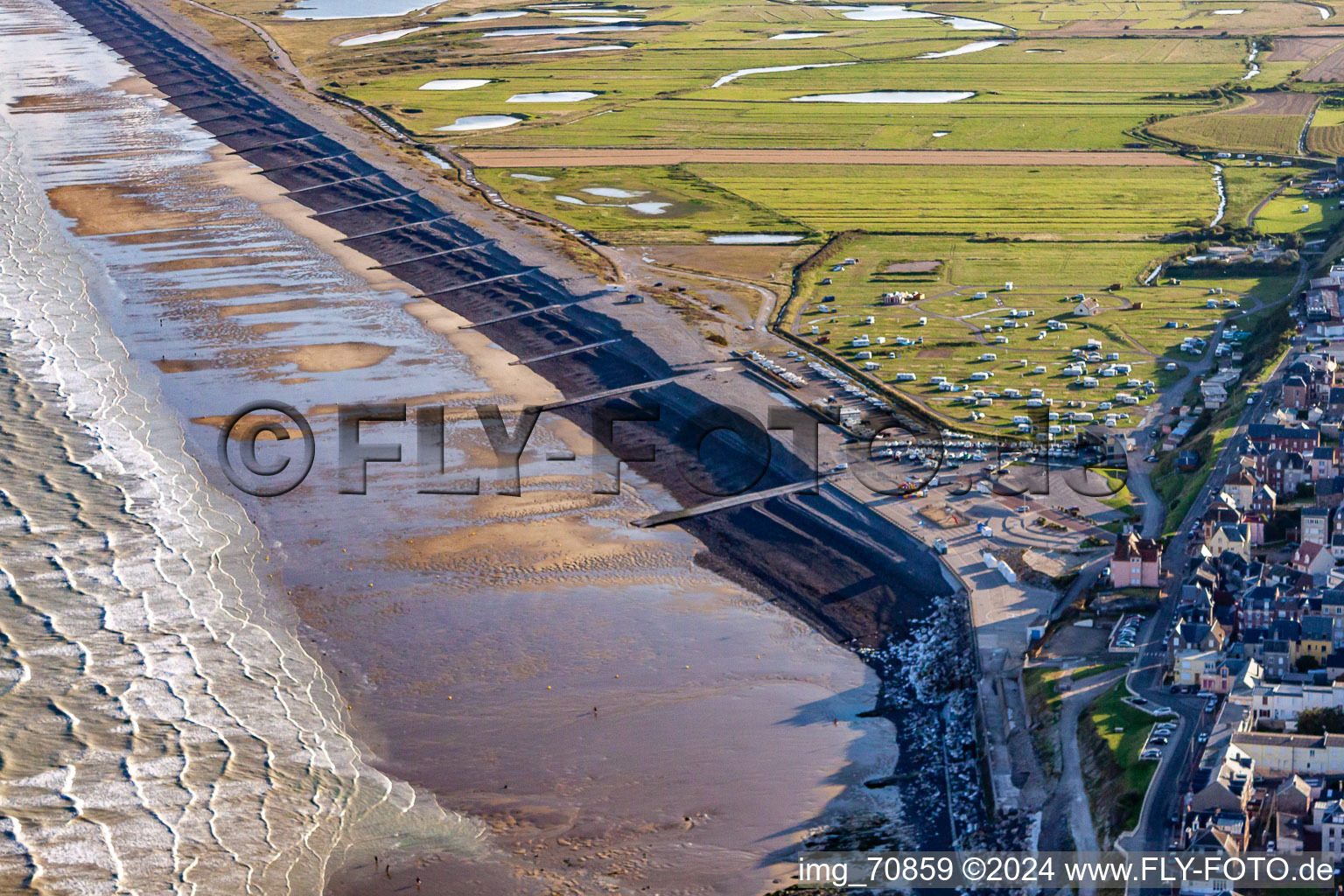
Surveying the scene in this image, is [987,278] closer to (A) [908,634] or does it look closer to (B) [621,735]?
(A) [908,634]

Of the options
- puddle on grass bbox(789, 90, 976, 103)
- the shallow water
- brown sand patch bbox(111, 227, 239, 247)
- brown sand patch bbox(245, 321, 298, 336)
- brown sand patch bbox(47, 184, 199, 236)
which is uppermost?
the shallow water

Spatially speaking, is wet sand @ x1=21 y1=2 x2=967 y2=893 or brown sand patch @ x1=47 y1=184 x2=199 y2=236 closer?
wet sand @ x1=21 y1=2 x2=967 y2=893

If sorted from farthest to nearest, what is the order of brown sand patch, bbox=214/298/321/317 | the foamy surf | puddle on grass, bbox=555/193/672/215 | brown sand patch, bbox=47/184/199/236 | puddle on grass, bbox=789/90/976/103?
puddle on grass, bbox=789/90/976/103 < puddle on grass, bbox=555/193/672/215 < brown sand patch, bbox=47/184/199/236 < brown sand patch, bbox=214/298/321/317 < the foamy surf

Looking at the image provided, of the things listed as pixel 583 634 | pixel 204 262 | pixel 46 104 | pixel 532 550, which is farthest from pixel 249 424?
pixel 46 104

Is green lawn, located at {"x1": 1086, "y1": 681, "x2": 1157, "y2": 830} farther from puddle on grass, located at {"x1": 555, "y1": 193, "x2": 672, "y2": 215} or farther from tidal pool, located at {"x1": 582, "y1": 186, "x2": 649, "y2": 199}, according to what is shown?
tidal pool, located at {"x1": 582, "y1": 186, "x2": 649, "y2": 199}

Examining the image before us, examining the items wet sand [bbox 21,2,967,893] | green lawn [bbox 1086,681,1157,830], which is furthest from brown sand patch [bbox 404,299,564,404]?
green lawn [bbox 1086,681,1157,830]

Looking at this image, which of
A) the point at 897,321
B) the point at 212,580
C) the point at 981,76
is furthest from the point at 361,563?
the point at 981,76

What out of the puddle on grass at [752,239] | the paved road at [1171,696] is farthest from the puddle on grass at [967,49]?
the paved road at [1171,696]
